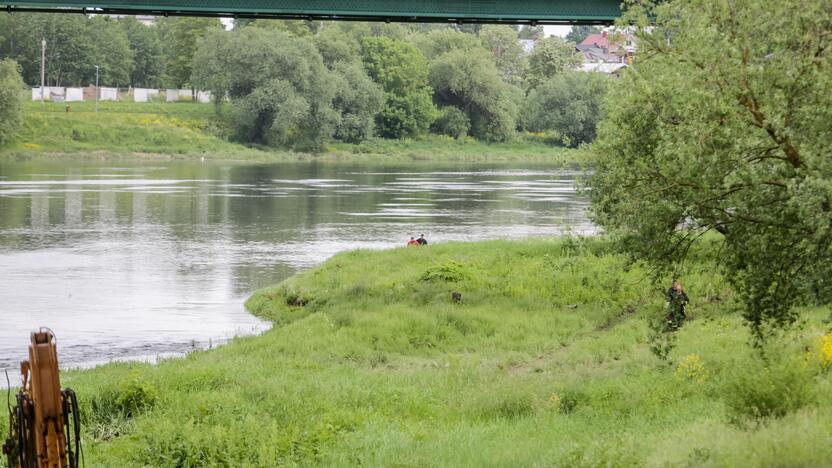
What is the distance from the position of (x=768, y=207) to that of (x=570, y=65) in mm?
153829

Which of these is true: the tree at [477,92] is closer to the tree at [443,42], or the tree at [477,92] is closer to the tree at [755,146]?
the tree at [443,42]

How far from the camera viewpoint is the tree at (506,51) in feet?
565

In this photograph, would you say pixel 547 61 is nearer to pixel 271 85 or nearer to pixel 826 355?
pixel 271 85

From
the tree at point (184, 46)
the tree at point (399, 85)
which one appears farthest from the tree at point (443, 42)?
the tree at point (184, 46)

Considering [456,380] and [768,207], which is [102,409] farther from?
[768,207]

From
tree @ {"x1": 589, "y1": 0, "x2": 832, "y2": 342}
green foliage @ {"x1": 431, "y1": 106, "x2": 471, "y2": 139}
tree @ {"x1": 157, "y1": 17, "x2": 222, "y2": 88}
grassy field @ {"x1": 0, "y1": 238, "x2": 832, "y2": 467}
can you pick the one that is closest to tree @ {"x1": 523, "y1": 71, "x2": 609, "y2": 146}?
green foliage @ {"x1": 431, "y1": 106, "x2": 471, "y2": 139}

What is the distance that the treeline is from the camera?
392 feet

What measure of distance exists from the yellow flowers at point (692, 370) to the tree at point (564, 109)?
105 meters

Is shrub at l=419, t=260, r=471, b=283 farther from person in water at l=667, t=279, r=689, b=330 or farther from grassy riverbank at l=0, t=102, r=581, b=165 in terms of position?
grassy riverbank at l=0, t=102, r=581, b=165

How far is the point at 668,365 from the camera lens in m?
20.8

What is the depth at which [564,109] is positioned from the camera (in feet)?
445

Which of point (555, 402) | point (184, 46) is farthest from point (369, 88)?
point (555, 402)

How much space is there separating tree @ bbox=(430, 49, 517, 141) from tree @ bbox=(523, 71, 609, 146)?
289cm

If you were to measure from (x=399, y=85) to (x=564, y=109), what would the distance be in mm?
20502
